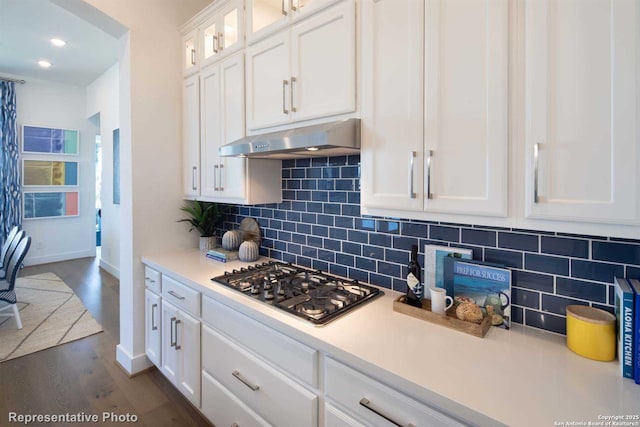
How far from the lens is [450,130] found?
Result: 1138 millimetres

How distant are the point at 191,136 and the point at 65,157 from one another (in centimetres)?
478

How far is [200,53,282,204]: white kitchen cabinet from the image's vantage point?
6.66ft

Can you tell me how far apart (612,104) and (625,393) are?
0.79 meters

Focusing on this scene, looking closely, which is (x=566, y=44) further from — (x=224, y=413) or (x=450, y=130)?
(x=224, y=413)

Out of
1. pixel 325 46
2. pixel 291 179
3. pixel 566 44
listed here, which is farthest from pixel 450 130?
pixel 291 179

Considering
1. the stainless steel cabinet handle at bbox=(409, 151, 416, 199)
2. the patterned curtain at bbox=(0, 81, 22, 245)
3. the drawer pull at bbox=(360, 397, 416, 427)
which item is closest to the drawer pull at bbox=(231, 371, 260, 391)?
the drawer pull at bbox=(360, 397, 416, 427)

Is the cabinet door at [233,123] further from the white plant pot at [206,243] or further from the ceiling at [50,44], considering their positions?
the ceiling at [50,44]

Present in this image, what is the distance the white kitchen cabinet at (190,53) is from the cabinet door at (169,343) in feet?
5.82

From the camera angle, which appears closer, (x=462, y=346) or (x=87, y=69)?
(x=462, y=346)

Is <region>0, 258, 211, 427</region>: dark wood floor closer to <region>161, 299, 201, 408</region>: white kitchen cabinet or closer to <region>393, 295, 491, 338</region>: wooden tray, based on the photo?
<region>161, 299, 201, 408</region>: white kitchen cabinet

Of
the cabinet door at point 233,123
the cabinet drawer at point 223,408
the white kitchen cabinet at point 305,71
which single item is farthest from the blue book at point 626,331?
the cabinet door at point 233,123

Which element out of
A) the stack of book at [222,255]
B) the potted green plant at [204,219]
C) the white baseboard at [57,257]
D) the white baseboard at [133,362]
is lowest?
the white baseboard at [133,362]

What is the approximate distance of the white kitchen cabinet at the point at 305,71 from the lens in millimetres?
1437

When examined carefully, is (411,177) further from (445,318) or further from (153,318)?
(153,318)
